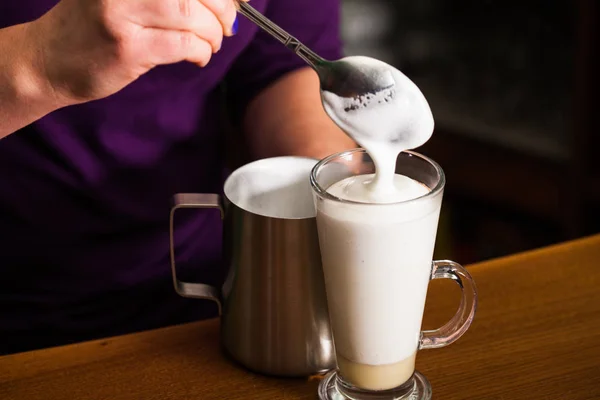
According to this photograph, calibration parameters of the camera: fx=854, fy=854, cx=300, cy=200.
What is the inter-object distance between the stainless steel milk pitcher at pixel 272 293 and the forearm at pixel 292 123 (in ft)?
0.91

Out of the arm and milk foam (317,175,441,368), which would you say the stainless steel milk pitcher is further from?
the arm

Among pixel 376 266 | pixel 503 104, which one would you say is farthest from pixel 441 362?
pixel 503 104

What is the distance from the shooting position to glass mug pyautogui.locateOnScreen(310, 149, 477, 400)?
71 cm

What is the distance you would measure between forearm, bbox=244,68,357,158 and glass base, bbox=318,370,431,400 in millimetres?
358

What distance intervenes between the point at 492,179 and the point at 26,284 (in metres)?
1.37

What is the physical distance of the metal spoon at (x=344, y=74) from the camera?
75cm

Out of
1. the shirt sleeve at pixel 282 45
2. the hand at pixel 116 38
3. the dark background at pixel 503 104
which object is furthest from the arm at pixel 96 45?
the dark background at pixel 503 104

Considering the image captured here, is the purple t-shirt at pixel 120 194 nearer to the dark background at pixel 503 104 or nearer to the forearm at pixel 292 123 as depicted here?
the forearm at pixel 292 123

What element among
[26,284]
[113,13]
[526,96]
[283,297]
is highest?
[113,13]

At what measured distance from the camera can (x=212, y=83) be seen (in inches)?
43.9

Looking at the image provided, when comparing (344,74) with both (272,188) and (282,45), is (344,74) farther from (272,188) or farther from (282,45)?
(282,45)

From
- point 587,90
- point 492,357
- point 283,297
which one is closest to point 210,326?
point 283,297

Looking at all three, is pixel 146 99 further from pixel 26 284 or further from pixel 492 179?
pixel 492 179

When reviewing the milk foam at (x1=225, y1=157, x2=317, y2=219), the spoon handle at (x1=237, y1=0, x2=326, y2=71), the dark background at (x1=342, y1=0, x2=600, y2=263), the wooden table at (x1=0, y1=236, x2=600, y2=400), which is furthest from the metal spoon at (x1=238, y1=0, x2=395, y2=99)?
the dark background at (x1=342, y1=0, x2=600, y2=263)
